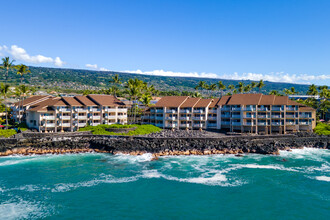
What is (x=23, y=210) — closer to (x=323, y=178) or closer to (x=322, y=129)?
(x=323, y=178)

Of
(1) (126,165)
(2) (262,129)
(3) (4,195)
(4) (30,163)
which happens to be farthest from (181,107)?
(3) (4,195)

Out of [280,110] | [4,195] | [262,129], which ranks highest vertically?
Result: [280,110]

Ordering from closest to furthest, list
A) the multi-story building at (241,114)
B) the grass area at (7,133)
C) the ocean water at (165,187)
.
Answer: the ocean water at (165,187), the grass area at (7,133), the multi-story building at (241,114)

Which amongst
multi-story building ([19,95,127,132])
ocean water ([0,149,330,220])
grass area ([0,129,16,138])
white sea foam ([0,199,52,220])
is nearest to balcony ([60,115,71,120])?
multi-story building ([19,95,127,132])

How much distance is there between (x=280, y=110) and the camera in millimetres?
65938

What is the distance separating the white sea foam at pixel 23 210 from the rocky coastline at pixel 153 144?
24629 mm

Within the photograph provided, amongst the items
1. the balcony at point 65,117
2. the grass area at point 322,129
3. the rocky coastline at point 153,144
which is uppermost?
the balcony at point 65,117

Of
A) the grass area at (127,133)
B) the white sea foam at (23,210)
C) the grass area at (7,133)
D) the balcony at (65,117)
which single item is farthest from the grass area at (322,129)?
the grass area at (7,133)

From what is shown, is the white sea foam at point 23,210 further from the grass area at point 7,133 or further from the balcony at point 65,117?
the balcony at point 65,117

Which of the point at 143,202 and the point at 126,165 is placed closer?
the point at 143,202

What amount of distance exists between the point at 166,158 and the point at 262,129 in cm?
3176

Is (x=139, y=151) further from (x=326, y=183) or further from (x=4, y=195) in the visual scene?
(x=326, y=183)

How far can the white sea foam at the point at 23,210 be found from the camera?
1070 inches

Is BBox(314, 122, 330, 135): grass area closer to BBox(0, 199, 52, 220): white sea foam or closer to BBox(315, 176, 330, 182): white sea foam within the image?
BBox(315, 176, 330, 182): white sea foam
